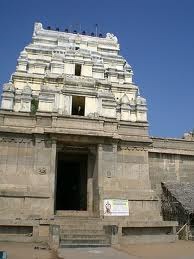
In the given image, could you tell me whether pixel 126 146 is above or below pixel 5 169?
above

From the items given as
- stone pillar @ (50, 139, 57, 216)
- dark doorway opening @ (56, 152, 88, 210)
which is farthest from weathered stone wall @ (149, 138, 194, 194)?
stone pillar @ (50, 139, 57, 216)

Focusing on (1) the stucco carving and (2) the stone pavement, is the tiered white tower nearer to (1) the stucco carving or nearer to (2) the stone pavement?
(1) the stucco carving

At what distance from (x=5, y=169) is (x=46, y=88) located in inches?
307

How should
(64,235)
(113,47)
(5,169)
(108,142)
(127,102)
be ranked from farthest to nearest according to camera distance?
(113,47), (127,102), (108,142), (5,169), (64,235)

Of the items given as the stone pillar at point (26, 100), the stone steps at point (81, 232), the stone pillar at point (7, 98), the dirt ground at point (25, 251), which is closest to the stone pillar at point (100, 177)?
the stone steps at point (81, 232)

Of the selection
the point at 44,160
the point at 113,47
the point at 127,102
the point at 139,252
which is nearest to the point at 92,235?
the point at 139,252

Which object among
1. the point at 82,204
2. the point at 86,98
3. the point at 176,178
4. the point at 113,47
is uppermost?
the point at 113,47

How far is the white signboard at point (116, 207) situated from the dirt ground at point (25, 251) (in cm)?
586

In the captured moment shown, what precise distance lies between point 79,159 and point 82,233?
29.5ft

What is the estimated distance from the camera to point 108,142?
21641 mm

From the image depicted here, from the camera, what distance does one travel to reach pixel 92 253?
13203 millimetres

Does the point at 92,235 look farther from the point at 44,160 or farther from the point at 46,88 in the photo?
the point at 46,88

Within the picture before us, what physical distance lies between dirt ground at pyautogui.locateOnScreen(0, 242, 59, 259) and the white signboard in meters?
5.86

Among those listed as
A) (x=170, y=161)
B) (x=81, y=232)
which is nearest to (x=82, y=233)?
(x=81, y=232)
